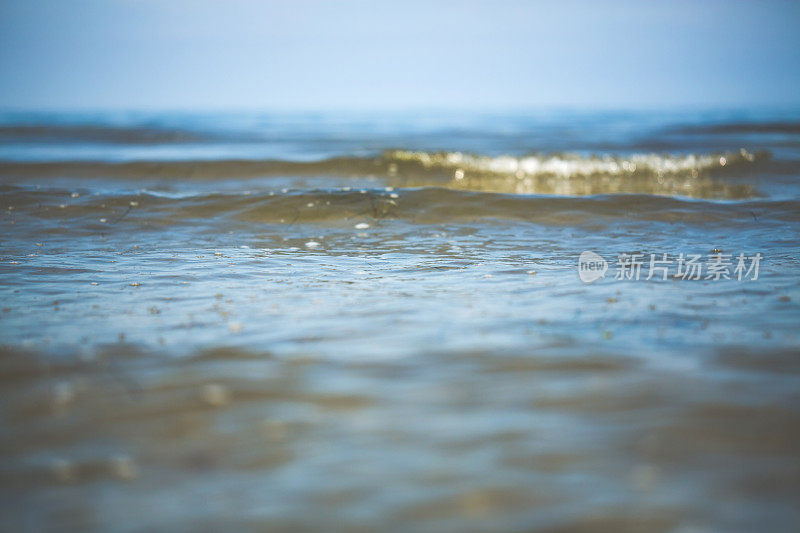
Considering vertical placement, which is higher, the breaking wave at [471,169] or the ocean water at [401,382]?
the breaking wave at [471,169]

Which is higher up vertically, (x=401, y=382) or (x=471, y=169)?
(x=471, y=169)

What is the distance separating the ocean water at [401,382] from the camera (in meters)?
1.51

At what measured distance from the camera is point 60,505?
1.48 metres

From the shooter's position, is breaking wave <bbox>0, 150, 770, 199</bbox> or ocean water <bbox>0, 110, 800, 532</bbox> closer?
ocean water <bbox>0, 110, 800, 532</bbox>

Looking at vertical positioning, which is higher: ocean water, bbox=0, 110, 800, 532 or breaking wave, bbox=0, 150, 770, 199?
breaking wave, bbox=0, 150, 770, 199

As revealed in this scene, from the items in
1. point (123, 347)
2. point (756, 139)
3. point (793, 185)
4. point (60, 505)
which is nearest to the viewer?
point (60, 505)

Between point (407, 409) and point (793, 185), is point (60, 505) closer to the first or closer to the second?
point (407, 409)

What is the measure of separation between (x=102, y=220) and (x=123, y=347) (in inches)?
156

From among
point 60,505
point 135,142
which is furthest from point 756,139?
point 60,505

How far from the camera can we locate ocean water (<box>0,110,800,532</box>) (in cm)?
151

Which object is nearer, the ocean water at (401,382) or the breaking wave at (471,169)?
the ocean water at (401,382)

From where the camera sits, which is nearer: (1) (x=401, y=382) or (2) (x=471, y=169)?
(1) (x=401, y=382)

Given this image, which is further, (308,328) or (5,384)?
(308,328)

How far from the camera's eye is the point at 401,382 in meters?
2.11
